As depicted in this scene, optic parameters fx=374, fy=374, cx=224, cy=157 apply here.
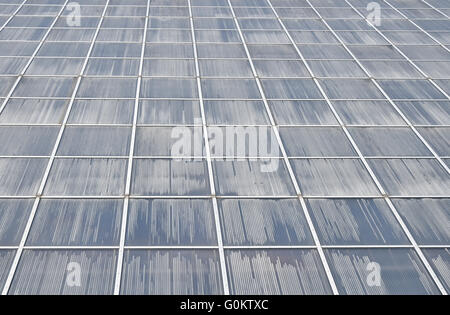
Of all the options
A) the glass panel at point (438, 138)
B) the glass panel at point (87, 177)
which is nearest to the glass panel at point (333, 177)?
the glass panel at point (438, 138)

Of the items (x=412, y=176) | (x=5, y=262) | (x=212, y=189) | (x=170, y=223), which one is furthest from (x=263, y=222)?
(x=5, y=262)

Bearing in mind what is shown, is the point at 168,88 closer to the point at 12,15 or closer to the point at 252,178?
the point at 252,178

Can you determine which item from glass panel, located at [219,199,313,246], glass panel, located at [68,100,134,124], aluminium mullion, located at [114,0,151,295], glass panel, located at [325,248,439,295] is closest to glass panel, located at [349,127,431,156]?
glass panel, located at [219,199,313,246]

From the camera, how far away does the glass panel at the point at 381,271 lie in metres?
14.5

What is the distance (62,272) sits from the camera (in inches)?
567

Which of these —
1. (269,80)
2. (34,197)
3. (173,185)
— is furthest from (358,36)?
(34,197)

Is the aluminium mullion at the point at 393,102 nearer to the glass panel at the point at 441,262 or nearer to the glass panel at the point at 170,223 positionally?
the glass panel at the point at 441,262

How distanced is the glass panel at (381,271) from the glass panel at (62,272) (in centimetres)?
893

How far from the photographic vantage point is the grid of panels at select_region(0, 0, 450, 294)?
1497cm

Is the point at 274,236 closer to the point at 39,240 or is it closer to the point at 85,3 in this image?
the point at 39,240

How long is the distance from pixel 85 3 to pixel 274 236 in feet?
98.4

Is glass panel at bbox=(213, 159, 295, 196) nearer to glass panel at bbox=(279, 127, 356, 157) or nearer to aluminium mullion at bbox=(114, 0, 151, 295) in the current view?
glass panel at bbox=(279, 127, 356, 157)

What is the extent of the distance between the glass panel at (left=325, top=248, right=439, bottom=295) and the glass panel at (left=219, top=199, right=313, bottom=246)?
1.63 m

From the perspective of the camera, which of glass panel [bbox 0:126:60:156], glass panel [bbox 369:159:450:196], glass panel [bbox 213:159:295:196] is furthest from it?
glass panel [bbox 0:126:60:156]
